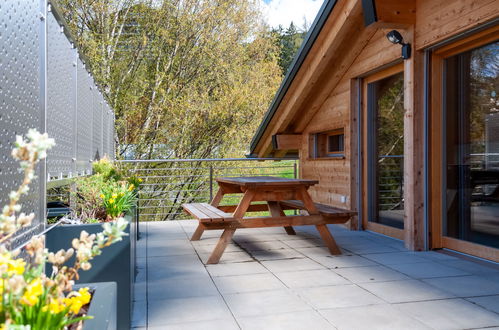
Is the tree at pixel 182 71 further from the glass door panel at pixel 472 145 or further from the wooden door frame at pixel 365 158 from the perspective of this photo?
the glass door panel at pixel 472 145

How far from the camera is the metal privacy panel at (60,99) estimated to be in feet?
7.34

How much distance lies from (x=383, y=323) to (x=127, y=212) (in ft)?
5.84

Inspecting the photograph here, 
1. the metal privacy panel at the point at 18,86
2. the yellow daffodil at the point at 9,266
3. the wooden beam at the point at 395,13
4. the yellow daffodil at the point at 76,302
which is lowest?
the yellow daffodil at the point at 76,302

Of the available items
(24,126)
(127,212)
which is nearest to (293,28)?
(127,212)

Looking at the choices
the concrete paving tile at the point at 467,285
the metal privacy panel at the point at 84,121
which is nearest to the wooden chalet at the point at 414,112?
the concrete paving tile at the point at 467,285

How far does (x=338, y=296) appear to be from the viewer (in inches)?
111

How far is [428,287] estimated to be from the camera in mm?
2984

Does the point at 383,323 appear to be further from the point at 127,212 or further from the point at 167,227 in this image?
the point at 167,227

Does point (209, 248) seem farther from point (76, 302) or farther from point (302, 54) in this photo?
point (76, 302)

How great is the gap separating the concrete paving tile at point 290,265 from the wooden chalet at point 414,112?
116 cm

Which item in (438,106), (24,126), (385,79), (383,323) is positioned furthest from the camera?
(385,79)

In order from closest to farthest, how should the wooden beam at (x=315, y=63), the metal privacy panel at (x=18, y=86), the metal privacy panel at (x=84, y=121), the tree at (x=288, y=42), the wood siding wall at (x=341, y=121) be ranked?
1. the metal privacy panel at (x=18, y=86)
2. the metal privacy panel at (x=84, y=121)
3. the wooden beam at (x=315, y=63)
4. the wood siding wall at (x=341, y=121)
5. the tree at (x=288, y=42)

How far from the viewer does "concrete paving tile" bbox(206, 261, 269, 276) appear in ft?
11.4

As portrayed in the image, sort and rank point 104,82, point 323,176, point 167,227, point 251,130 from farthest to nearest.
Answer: point 251,130
point 104,82
point 323,176
point 167,227
